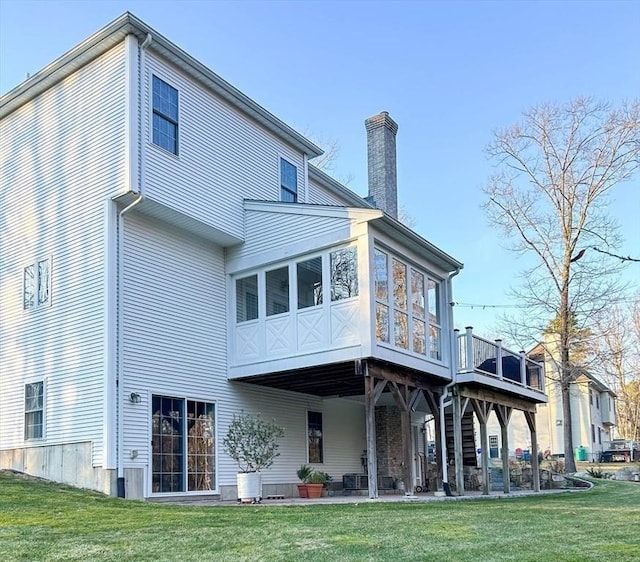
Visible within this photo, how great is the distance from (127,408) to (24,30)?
7.99m

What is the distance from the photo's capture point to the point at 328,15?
54.2 ft

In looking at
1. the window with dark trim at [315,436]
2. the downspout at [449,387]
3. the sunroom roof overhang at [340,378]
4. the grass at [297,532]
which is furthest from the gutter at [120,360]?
the downspout at [449,387]

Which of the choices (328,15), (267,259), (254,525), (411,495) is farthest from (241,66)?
(254,525)

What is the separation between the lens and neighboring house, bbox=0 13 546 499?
39.5 feet

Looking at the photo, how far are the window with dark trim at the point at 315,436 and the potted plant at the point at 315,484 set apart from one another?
174 cm

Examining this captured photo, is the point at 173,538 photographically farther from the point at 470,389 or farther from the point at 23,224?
the point at 470,389

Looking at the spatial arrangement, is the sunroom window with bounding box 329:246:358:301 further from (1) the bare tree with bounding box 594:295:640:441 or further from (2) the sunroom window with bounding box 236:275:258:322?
(1) the bare tree with bounding box 594:295:640:441

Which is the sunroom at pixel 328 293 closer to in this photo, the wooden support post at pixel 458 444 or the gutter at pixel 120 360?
the wooden support post at pixel 458 444

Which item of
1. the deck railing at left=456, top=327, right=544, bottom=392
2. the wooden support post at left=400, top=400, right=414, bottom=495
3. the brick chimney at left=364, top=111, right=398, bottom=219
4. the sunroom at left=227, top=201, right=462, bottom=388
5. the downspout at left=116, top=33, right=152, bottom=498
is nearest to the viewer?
the downspout at left=116, top=33, right=152, bottom=498

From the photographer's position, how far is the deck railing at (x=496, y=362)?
50.9ft

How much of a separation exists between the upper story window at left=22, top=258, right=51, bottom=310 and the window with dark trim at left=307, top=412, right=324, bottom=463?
21.0 feet

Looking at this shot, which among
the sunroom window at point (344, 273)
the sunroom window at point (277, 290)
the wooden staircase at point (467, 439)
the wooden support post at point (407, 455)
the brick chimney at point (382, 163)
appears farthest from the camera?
the brick chimney at point (382, 163)

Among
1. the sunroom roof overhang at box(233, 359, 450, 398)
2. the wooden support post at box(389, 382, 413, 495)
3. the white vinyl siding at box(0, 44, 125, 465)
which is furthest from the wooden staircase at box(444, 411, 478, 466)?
the white vinyl siding at box(0, 44, 125, 465)

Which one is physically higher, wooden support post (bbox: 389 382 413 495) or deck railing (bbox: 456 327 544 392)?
deck railing (bbox: 456 327 544 392)
